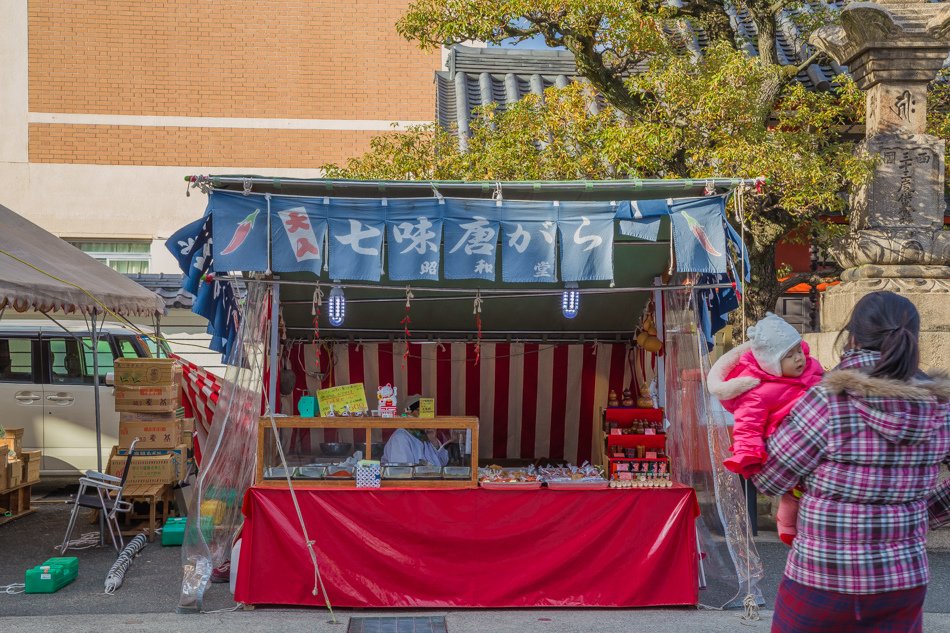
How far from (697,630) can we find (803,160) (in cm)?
462

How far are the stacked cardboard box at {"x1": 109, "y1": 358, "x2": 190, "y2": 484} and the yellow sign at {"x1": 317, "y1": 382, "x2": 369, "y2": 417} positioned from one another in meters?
2.78

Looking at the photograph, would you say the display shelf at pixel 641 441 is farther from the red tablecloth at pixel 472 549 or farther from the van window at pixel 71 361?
the van window at pixel 71 361

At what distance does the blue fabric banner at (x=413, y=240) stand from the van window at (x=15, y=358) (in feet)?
22.0

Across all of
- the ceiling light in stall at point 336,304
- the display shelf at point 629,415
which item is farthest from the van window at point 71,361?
the display shelf at point 629,415

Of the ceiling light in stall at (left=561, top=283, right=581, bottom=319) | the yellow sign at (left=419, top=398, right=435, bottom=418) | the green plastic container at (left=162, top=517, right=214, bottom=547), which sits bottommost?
the green plastic container at (left=162, top=517, right=214, bottom=547)

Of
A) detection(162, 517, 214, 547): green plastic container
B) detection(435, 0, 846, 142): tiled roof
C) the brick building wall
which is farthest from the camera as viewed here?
the brick building wall

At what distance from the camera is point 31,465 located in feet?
32.8

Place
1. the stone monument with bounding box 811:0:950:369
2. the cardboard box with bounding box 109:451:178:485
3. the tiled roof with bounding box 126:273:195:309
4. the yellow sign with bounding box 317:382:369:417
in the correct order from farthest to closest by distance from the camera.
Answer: the tiled roof with bounding box 126:273:195:309
the cardboard box with bounding box 109:451:178:485
the stone monument with bounding box 811:0:950:369
the yellow sign with bounding box 317:382:369:417

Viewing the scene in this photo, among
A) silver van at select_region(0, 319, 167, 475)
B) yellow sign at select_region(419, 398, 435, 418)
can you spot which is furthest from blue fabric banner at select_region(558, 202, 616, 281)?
silver van at select_region(0, 319, 167, 475)

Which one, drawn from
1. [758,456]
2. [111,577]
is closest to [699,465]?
[758,456]

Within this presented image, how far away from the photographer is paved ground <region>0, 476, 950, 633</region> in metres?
6.05

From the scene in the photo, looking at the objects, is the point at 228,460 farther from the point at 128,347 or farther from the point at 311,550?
the point at 128,347

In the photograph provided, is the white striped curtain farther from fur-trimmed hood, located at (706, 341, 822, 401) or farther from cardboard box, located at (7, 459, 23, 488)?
fur-trimmed hood, located at (706, 341, 822, 401)

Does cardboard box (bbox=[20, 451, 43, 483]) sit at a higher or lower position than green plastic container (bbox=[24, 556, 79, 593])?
higher
